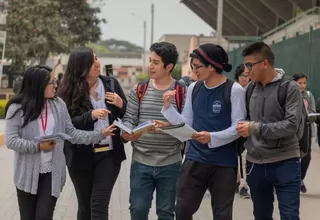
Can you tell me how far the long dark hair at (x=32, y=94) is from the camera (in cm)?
448

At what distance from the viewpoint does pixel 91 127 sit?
493 centimetres

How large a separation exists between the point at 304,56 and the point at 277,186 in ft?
38.9

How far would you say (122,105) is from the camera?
493 cm

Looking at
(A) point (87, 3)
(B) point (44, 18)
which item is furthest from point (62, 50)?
(A) point (87, 3)

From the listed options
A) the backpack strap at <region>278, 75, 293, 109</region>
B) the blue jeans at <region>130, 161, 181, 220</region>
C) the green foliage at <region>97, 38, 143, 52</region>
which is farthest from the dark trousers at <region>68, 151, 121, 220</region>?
the green foliage at <region>97, 38, 143, 52</region>

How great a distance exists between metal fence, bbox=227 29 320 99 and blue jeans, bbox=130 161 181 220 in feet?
34.6

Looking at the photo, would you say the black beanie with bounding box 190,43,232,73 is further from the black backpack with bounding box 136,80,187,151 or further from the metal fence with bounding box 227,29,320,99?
the metal fence with bounding box 227,29,320,99

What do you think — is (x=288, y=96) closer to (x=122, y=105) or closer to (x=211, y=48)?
(x=211, y=48)

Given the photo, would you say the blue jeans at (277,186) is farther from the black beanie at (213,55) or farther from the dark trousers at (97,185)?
the dark trousers at (97,185)

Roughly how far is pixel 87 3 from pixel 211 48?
32926 millimetres

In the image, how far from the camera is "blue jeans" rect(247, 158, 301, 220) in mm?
4449

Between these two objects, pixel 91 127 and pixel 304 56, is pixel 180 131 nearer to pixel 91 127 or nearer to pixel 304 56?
pixel 91 127

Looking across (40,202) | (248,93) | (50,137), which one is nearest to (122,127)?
(50,137)

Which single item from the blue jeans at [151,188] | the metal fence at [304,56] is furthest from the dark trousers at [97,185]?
the metal fence at [304,56]
